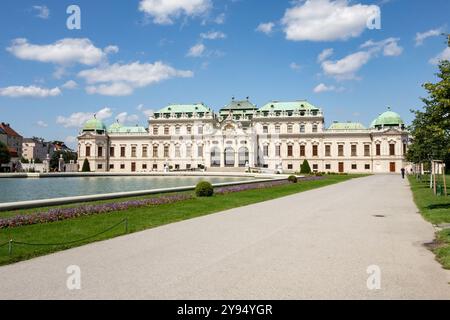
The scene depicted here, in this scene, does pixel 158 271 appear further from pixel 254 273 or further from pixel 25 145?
pixel 25 145

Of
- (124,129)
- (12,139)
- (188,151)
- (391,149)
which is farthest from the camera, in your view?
(12,139)

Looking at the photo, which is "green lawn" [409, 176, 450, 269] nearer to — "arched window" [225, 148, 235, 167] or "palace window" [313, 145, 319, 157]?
"palace window" [313, 145, 319, 157]

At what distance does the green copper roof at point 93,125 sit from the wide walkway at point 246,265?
89566mm

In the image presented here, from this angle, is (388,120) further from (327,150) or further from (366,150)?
(327,150)

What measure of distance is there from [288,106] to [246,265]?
279ft

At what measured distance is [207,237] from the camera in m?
11.6

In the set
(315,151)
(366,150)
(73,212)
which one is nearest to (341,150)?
(366,150)

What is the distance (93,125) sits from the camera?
9769 cm

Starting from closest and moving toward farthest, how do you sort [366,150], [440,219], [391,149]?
[440,219]
[391,149]
[366,150]

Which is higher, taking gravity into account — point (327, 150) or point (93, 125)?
point (93, 125)

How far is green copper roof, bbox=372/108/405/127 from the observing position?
281ft

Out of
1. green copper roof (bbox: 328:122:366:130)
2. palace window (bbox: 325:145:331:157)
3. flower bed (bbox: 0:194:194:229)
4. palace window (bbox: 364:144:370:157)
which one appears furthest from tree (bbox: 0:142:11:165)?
palace window (bbox: 364:144:370:157)

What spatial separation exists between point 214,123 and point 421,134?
6588cm
